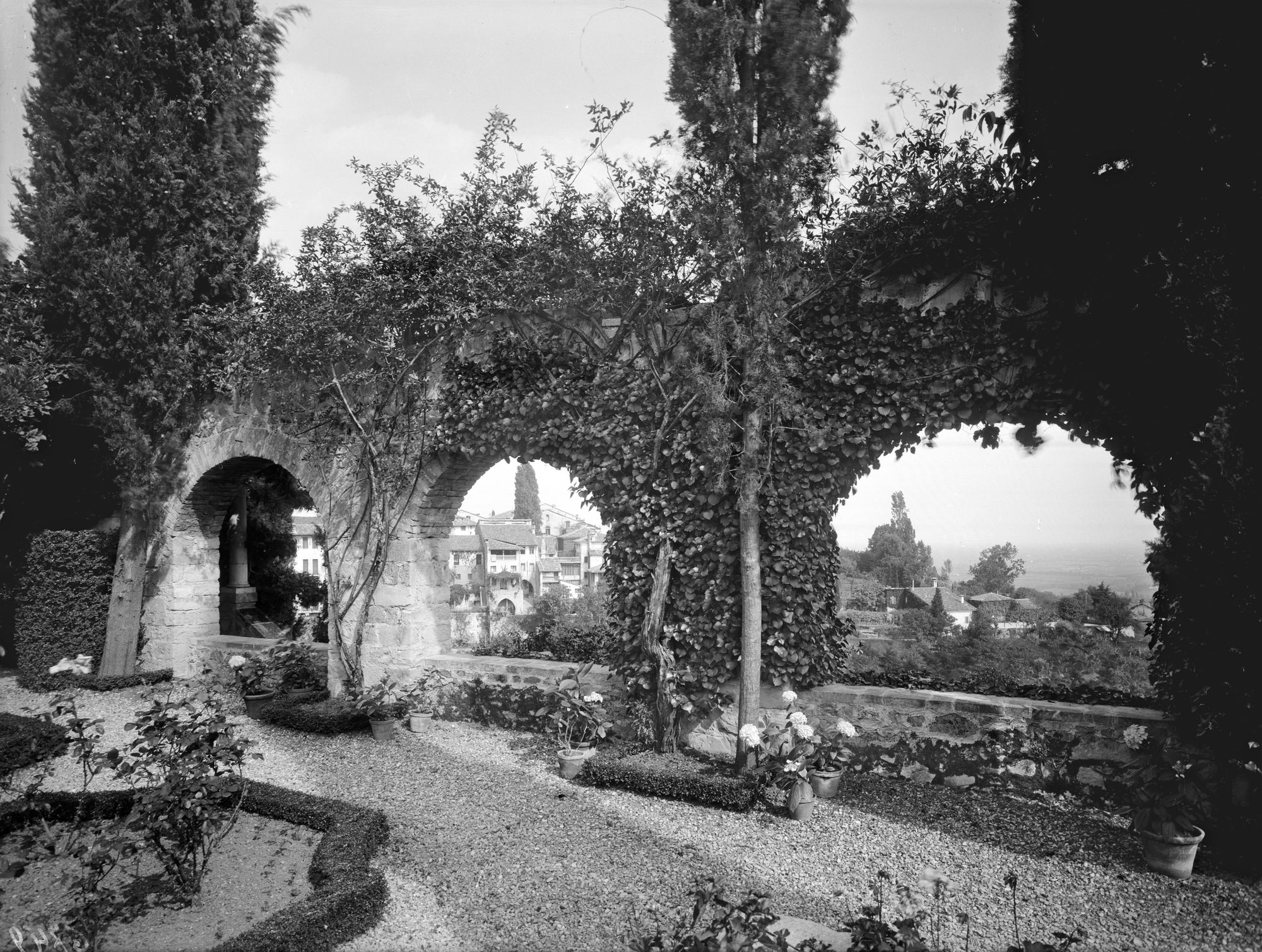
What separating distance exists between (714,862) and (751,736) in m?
1.10

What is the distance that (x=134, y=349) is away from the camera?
9000 millimetres

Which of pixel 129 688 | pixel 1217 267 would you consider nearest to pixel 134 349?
pixel 129 688

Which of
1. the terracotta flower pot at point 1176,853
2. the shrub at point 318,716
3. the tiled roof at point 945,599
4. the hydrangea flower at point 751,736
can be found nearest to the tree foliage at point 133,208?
the shrub at point 318,716

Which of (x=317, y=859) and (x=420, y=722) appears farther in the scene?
(x=420, y=722)

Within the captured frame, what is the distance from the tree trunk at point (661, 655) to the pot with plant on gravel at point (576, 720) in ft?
1.48

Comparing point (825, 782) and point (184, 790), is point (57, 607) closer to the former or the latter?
point (184, 790)

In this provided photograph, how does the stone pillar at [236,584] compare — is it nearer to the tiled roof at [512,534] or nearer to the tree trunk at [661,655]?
the tree trunk at [661,655]

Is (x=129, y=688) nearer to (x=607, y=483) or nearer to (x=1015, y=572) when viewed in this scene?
(x=607, y=483)

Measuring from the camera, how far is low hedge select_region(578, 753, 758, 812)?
17.1 ft

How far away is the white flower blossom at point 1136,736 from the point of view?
4.68 meters

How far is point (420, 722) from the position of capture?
726 cm

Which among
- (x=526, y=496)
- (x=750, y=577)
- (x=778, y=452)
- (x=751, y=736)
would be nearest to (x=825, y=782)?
(x=751, y=736)

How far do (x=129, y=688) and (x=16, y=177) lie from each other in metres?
6.22

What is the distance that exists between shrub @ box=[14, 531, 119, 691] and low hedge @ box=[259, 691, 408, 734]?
3653 mm
